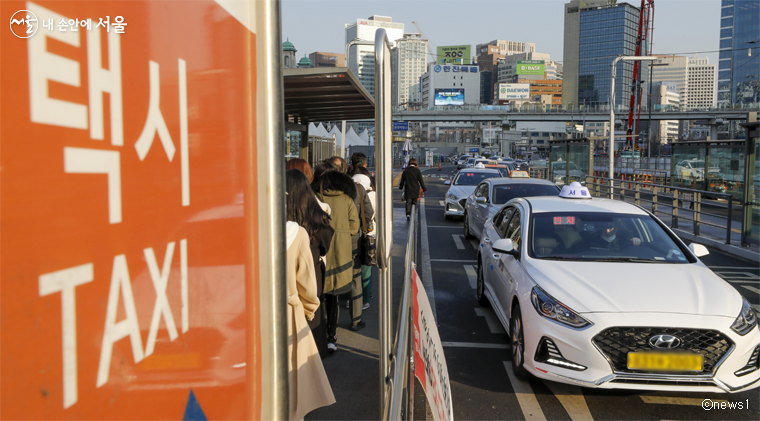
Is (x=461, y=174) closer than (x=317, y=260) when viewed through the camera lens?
No

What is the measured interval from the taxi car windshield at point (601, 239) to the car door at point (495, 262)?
558 millimetres

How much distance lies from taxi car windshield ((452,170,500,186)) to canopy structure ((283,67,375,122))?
16.8 feet

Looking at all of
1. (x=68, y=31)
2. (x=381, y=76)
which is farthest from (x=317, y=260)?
(x=68, y=31)

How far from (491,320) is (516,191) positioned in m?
5.11

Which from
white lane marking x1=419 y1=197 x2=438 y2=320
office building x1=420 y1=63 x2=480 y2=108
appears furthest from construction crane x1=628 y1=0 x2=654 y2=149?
white lane marking x1=419 y1=197 x2=438 y2=320

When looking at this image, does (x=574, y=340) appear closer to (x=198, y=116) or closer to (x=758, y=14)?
(x=198, y=116)

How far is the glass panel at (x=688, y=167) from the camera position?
2331cm

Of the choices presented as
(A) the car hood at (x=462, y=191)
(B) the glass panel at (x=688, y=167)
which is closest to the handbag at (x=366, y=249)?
(A) the car hood at (x=462, y=191)

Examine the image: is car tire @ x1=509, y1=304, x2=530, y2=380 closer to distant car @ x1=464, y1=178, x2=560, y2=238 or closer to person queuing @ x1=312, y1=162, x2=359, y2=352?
person queuing @ x1=312, y1=162, x2=359, y2=352

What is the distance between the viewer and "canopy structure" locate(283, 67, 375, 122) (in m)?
6.54

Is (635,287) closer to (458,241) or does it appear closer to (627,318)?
(627,318)

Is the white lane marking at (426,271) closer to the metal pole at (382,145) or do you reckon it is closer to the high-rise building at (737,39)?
the metal pole at (382,145)

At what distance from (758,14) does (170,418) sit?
166 metres

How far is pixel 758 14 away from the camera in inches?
5335
